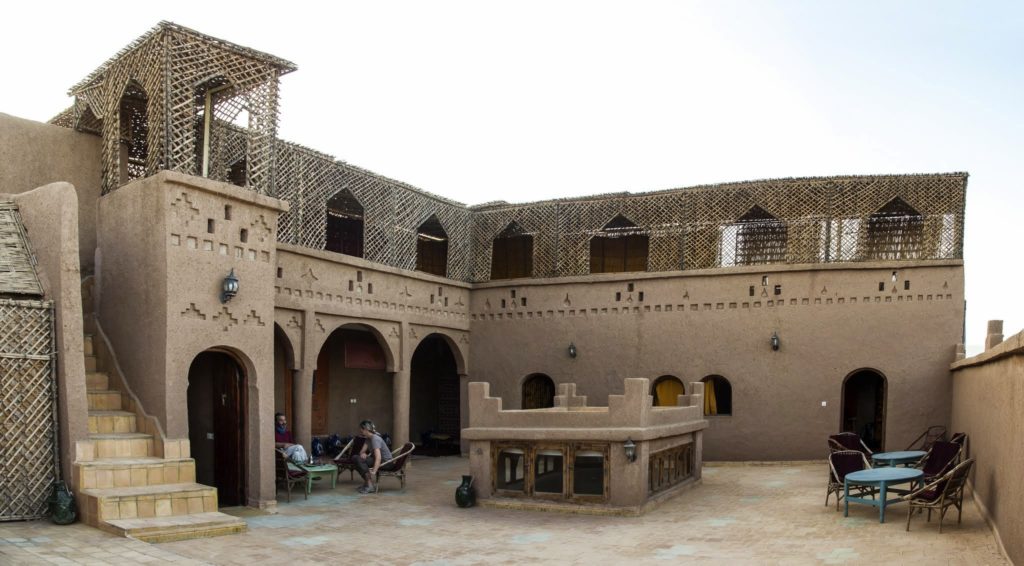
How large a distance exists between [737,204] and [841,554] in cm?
1123

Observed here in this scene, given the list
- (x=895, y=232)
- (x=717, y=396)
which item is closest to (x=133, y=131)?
(x=717, y=396)

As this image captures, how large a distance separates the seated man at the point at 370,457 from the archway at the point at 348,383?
4.35 meters

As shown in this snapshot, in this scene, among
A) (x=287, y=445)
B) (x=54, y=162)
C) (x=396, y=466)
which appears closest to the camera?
(x=54, y=162)

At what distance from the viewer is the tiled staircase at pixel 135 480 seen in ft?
32.6

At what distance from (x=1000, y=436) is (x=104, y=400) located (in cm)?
1207

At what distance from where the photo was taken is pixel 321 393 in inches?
777

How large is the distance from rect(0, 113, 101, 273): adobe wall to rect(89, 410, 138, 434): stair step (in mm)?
3465

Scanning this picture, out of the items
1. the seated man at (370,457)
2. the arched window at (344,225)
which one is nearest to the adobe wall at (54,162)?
the arched window at (344,225)

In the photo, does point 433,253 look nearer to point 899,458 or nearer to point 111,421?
point 111,421

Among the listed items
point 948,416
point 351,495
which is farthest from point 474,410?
point 948,416

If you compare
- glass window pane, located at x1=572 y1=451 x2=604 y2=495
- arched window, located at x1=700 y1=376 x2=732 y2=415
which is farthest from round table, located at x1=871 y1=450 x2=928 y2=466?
arched window, located at x1=700 y1=376 x2=732 y2=415

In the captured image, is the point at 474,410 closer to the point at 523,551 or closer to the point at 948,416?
the point at 523,551

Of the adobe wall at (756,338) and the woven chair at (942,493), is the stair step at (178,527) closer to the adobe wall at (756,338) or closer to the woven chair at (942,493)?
the woven chair at (942,493)

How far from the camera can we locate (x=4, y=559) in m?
8.21
